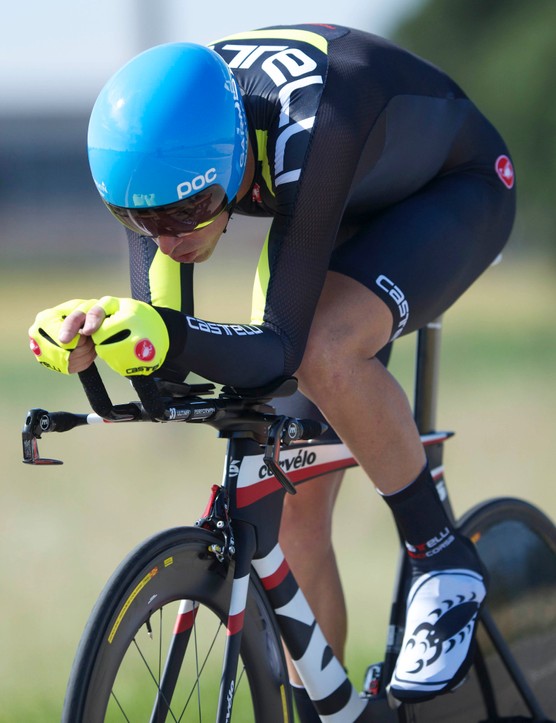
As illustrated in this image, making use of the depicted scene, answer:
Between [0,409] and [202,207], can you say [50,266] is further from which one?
[202,207]

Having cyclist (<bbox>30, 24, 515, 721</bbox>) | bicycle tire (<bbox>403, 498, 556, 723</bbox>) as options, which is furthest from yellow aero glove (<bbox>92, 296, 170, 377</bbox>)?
bicycle tire (<bbox>403, 498, 556, 723</bbox>)

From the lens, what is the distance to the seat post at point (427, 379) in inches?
133

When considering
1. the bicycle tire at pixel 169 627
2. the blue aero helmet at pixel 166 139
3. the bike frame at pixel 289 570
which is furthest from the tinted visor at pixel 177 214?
the bicycle tire at pixel 169 627

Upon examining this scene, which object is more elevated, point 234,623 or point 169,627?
point 234,623

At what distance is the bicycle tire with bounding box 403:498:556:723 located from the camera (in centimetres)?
331

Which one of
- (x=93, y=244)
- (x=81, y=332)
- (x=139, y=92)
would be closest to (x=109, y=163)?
(x=139, y=92)

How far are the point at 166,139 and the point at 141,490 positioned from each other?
4.75 metres

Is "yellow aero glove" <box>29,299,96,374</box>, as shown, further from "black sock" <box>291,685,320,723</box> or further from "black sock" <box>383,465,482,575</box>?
"black sock" <box>291,685,320,723</box>

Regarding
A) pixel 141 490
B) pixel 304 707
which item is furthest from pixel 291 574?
pixel 141 490

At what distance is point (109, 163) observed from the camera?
7.72 feet

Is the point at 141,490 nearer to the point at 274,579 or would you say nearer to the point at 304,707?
the point at 304,707

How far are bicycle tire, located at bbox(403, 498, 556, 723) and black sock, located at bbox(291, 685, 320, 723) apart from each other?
340 millimetres

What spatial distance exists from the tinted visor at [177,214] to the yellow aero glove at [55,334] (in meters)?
0.31

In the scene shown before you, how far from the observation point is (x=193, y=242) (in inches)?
100
